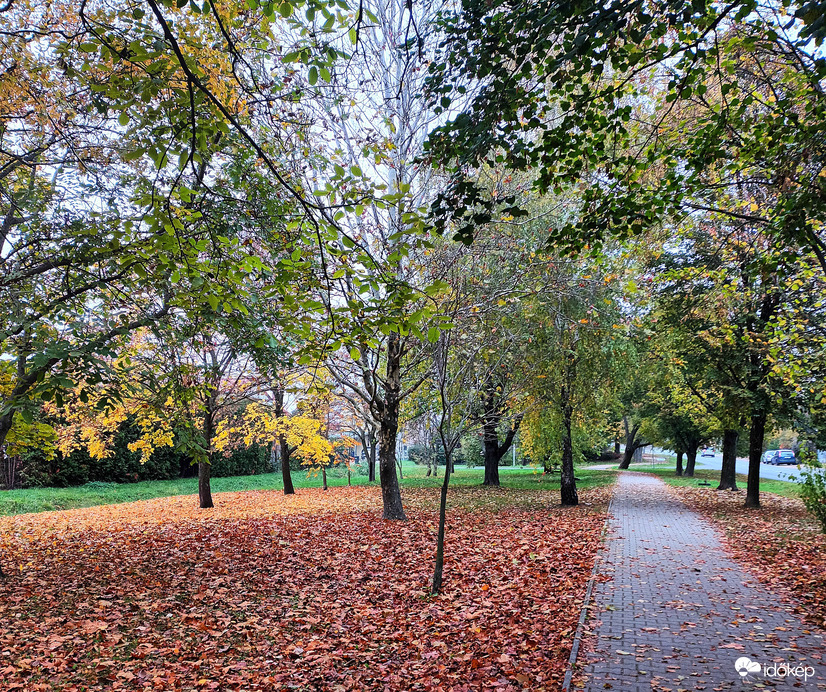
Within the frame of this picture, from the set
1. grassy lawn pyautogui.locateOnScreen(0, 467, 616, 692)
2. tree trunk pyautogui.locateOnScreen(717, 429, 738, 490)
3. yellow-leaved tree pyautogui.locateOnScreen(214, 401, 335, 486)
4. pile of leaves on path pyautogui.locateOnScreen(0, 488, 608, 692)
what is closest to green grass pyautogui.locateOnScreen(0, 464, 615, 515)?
tree trunk pyautogui.locateOnScreen(717, 429, 738, 490)

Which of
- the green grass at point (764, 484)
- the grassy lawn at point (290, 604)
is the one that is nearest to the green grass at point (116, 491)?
the green grass at point (764, 484)

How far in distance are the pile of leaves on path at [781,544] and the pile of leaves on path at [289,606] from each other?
2.69 meters

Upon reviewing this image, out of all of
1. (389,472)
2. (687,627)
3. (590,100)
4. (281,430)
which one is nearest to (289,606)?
(687,627)

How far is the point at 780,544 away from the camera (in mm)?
9719

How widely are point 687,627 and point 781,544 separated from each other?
20.1 feet

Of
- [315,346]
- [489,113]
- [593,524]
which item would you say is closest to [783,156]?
[489,113]

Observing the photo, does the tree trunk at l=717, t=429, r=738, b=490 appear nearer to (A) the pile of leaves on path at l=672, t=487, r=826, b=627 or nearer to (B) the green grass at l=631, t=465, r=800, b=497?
(B) the green grass at l=631, t=465, r=800, b=497

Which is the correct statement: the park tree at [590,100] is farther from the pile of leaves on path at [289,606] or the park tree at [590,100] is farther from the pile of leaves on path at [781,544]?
the pile of leaves on path at [781,544]

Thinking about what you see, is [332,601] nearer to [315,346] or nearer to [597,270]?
[315,346]

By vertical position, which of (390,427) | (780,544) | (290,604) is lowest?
(780,544)

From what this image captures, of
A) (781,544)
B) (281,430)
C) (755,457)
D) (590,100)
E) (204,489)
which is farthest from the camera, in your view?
(281,430)

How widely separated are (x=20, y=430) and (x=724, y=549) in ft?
42.1

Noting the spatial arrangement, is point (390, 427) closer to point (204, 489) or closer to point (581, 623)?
point (581, 623)

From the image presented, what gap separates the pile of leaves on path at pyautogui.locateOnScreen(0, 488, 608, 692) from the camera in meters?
4.51
